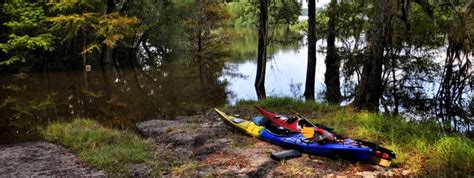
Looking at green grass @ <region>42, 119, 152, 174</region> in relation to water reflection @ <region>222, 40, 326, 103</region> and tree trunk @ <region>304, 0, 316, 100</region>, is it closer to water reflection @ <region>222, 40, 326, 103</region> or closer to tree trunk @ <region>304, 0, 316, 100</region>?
water reflection @ <region>222, 40, 326, 103</region>

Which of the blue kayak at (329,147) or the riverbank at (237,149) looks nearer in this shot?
the riverbank at (237,149)

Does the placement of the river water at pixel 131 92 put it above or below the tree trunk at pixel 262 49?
below

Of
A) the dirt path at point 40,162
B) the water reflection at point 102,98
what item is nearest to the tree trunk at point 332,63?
the water reflection at point 102,98

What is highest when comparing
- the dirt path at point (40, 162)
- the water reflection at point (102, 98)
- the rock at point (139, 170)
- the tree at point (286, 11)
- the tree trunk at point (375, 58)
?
the tree at point (286, 11)

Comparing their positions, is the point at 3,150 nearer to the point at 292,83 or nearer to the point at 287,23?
the point at 287,23

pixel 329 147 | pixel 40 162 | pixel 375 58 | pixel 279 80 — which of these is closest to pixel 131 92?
pixel 279 80

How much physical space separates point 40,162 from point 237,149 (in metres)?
3.24

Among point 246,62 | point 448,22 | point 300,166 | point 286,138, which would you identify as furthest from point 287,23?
point 246,62

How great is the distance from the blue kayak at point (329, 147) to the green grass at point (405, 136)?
47 centimetres

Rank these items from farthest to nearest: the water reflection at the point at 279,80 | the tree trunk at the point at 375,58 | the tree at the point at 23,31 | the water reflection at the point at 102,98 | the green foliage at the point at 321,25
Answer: the tree at the point at 23,31 < the water reflection at the point at 279,80 < the green foliage at the point at 321,25 < the water reflection at the point at 102,98 < the tree trunk at the point at 375,58

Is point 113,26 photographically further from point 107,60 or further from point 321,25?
point 321,25

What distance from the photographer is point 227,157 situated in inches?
265

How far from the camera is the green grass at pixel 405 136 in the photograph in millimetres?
5480

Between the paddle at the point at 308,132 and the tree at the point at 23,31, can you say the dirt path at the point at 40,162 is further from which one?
the tree at the point at 23,31
